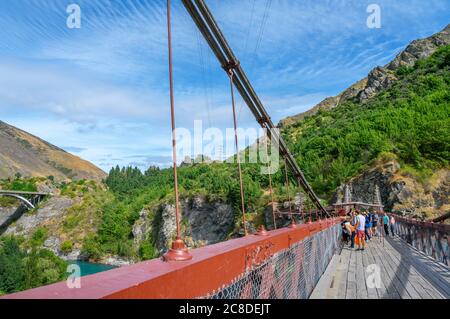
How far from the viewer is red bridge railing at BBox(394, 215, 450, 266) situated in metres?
7.43

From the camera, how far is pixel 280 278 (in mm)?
3010

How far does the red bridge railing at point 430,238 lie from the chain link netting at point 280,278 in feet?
12.2

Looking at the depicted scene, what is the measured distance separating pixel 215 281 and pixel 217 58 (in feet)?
14.5

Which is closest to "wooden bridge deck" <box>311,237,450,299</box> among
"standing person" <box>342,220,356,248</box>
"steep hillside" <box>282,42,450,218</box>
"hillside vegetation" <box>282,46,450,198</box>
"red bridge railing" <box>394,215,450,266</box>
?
"red bridge railing" <box>394,215,450,266</box>

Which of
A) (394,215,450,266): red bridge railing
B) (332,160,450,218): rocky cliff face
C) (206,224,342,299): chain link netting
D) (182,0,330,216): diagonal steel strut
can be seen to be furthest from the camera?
(332,160,450,218): rocky cliff face

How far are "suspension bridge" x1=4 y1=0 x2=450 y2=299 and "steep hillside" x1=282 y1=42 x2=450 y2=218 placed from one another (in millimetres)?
19696

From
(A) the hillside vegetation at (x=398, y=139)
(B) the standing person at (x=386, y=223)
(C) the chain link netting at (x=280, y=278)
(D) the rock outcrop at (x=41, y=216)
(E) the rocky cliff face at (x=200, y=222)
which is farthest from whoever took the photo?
(D) the rock outcrop at (x=41, y=216)

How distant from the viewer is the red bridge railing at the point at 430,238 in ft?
24.4

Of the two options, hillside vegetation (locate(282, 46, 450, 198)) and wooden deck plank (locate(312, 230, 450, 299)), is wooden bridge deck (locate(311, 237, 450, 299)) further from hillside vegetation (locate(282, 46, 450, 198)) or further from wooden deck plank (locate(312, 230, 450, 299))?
hillside vegetation (locate(282, 46, 450, 198))

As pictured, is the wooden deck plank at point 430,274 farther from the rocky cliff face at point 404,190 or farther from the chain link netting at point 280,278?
the rocky cliff face at point 404,190

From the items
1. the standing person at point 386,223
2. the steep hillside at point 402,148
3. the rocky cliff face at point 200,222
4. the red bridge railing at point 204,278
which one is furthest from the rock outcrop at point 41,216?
the red bridge railing at point 204,278

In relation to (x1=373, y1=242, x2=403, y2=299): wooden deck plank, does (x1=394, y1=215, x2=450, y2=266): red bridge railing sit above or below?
above

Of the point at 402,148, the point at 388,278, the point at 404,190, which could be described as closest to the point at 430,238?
the point at 388,278
